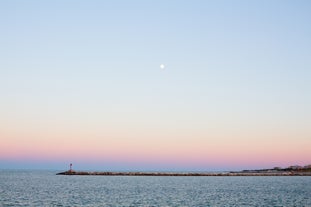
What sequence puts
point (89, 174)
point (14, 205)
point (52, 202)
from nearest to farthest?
point (14, 205)
point (52, 202)
point (89, 174)

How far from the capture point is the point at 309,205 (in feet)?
187

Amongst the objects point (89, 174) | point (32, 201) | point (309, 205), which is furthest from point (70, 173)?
point (309, 205)

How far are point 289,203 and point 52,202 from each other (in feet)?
115

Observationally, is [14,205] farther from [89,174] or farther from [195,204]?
[89,174]

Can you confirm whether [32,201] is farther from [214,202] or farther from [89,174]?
[89,174]

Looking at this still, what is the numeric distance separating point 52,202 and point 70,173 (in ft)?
457

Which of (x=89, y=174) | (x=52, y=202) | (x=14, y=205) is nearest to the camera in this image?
(x=14, y=205)

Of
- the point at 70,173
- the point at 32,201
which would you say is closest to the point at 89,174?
the point at 70,173

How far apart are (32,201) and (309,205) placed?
133 feet

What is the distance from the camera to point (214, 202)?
6094 cm

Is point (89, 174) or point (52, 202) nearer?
point (52, 202)

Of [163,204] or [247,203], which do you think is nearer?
[163,204]

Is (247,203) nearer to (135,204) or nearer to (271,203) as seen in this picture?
(271,203)

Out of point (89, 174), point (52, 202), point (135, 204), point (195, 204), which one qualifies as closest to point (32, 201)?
point (52, 202)
